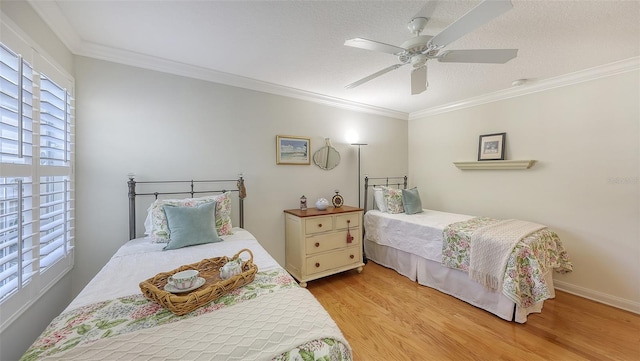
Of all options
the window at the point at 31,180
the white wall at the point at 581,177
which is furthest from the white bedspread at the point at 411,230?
the window at the point at 31,180

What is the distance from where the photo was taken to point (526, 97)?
2.94 metres

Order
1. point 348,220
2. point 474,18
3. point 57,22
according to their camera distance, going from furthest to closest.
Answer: point 348,220 → point 57,22 → point 474,18

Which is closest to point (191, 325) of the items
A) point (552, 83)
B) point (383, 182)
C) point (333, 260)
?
point (333, 260)

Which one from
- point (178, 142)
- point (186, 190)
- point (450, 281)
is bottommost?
point (450, 281)

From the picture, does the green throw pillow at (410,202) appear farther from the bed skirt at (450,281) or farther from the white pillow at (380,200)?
the bed skirt at (450,281)

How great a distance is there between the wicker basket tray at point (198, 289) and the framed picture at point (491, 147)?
11.2 feet

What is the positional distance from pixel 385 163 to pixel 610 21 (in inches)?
107

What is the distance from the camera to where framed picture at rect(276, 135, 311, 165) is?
2.99 metres

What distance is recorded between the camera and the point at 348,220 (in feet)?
10.1

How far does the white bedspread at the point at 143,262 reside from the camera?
1.17 meters

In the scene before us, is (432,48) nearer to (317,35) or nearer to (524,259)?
(317,35)

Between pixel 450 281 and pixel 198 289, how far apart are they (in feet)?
8.38

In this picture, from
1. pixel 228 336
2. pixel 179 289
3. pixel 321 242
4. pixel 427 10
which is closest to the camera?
pixel 228 336

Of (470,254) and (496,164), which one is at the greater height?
(496,164)
